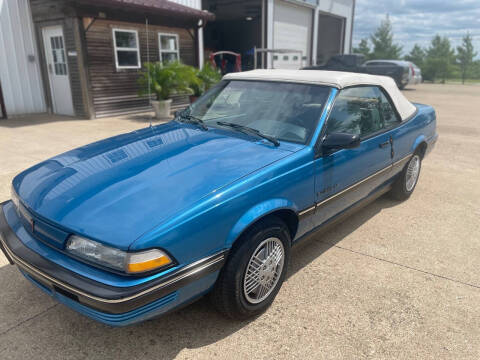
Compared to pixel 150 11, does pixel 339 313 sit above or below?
below

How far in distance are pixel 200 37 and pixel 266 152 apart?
11785mm

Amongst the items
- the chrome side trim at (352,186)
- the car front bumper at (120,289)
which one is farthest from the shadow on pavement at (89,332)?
the chrome side trim at (352,186)

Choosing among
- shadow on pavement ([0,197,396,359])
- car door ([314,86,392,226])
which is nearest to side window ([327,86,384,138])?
car door ([314,86,392,226])

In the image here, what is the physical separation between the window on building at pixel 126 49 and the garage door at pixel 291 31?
10615mm

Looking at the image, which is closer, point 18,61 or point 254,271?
point 254,271

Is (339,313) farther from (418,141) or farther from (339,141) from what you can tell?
(418,141)

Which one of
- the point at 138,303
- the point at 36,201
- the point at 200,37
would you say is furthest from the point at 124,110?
the point at 138,303

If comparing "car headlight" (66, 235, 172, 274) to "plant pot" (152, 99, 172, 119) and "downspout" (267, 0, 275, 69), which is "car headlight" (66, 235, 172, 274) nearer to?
"plant pot" (152, 99, 172, 119)

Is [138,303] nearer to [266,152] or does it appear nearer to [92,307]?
[92,307]

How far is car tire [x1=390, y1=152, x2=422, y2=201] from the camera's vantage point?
4535 mm

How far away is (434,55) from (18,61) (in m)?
43.3

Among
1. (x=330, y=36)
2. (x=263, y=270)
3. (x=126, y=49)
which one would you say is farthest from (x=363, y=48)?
(x=263, y=270)

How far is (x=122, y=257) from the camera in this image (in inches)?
76.3

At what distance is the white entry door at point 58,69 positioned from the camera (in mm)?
10219
